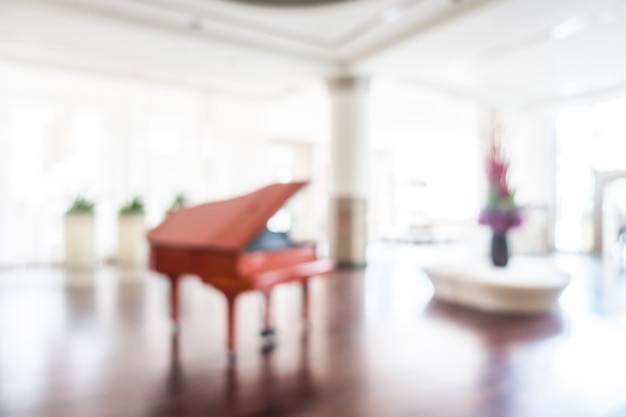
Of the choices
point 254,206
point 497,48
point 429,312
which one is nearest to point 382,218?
point 497,48

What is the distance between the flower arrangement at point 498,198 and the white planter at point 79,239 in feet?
19.0

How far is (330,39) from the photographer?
18.9 ft

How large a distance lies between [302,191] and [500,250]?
2540 mm

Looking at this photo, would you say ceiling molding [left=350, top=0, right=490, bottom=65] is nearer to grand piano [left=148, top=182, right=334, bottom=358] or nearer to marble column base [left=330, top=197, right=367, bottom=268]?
marble column base [left=330, top=197, right=367, bottom=268]

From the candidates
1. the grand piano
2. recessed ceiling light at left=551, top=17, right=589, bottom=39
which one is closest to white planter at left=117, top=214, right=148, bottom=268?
the grand piano

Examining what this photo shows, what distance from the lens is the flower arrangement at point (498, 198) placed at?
4363 mm

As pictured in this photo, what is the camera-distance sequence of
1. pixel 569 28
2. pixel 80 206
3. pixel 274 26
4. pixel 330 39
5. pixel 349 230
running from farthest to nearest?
pixel 349 230, pixel 80 206, pixel 330 39, pixel 569 28, pixel 274 26

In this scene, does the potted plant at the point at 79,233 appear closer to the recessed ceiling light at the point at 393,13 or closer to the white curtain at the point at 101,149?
the white curtain at the point at 101,149

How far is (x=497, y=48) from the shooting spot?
6.32 m

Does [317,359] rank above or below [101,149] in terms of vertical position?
below

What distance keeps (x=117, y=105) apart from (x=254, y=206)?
617cm

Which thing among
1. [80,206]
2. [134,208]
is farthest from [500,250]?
[80,206]

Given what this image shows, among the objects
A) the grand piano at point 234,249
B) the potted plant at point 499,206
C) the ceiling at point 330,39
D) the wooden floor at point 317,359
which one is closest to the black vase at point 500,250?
the potted plant at point 499,206

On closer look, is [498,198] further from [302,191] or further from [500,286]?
[302,191]
